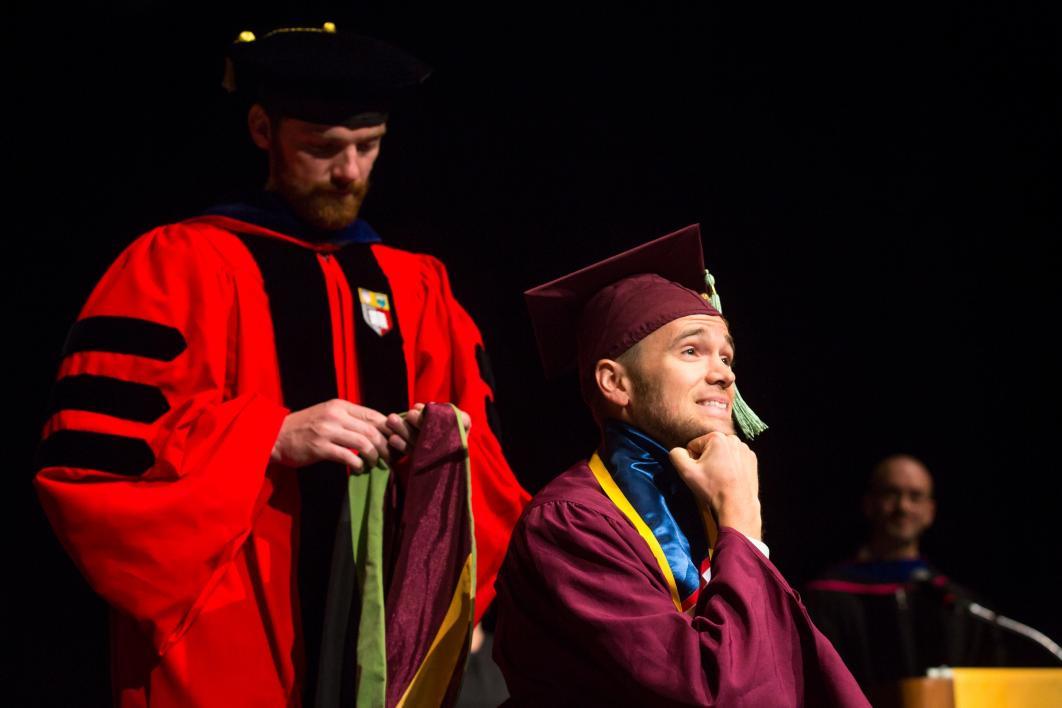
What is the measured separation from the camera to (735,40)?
15.1ft

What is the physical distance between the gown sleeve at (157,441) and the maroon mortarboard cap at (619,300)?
561 millimetres

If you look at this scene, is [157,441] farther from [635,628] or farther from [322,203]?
[635,628]

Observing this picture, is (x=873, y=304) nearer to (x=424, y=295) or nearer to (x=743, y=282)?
(x=743, y=282)

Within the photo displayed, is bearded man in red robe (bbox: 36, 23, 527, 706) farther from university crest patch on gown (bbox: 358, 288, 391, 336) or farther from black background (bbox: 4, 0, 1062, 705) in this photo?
black background (bbox: 4, 0, 1062, 705)

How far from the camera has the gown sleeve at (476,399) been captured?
9.11ft

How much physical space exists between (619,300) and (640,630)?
26.7 inches

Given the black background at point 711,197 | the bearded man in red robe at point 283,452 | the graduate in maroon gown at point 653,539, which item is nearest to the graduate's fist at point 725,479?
the graduate in maroon gown at point 653,539

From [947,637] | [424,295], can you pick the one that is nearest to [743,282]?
[424,295]

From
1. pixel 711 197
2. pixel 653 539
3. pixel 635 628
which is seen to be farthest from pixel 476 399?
pixel 711 197

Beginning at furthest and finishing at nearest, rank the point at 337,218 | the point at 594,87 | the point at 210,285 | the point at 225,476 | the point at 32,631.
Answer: the point at 594,87, the point at 32,631, the point at 337,218, the point at 210,285, the point at 225,476

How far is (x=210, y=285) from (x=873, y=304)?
3.11m

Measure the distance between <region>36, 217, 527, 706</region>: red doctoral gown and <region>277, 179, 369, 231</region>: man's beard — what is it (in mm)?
67

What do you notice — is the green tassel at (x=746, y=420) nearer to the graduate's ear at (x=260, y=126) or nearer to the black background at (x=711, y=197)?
the graduate's ear at (x=260, y=126)

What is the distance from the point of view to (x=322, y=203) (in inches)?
114
